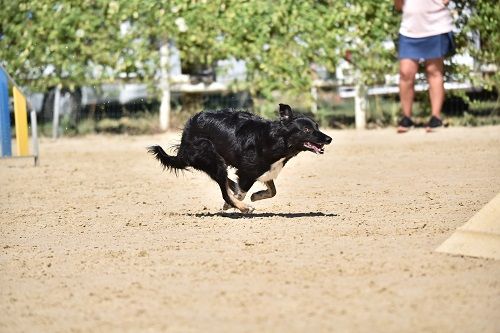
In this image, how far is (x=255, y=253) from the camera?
6.64 meters

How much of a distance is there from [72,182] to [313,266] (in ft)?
19.2

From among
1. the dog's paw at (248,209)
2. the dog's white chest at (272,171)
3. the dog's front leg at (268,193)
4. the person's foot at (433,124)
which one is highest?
the dog's white chest at (272,171)

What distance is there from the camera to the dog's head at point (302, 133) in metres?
8.12

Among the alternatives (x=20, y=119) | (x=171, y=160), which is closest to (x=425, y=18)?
(x=20, y=119)

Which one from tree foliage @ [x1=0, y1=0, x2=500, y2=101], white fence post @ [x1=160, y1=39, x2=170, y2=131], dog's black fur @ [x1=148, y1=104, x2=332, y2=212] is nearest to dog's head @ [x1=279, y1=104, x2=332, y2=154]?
dog's black fur @ [x1=148, y1=104, x2=332, y2=212]

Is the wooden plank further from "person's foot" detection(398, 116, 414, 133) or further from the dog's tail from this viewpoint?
"person's foot" detection(398, 116, 414, 133)

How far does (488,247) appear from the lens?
20.7ft

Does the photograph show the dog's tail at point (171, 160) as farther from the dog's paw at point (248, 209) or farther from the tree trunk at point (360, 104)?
the tree trunk at point (360, 104)

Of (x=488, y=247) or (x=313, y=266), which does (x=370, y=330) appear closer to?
(x=313, y=266)

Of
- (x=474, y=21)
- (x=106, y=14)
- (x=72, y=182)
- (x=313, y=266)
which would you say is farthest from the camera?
(x=106, y=14)

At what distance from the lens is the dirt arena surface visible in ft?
16.5

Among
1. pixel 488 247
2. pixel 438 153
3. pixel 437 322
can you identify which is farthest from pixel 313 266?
pixel 438 153

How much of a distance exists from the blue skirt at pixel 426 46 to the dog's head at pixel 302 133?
6.61 metres

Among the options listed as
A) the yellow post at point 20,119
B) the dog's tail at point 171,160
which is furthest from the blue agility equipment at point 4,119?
the dog's tail at point 171,160
